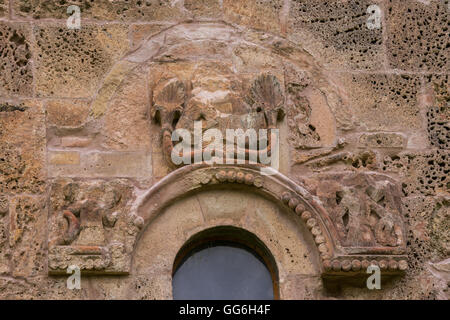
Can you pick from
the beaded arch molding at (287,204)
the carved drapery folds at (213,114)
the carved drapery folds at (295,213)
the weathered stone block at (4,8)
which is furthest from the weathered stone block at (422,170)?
the weathered stone block at (4,8)

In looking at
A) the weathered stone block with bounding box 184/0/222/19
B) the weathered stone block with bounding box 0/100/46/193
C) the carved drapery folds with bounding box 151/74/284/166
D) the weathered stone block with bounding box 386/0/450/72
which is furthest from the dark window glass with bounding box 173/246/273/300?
the weathered stone block with bounding box 386/0/450/72

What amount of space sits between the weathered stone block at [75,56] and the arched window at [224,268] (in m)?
1.20

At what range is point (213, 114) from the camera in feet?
22.7

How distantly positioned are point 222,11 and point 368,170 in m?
1.42

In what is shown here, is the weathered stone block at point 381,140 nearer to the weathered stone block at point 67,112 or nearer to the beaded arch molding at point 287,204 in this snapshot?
the beaded arch molding at point 287,204

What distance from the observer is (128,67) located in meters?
7.11

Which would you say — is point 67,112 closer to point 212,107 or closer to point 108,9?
point 108,9

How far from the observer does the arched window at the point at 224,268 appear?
677 centimetres

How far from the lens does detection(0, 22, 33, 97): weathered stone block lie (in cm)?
700

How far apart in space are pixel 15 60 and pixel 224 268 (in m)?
1.87

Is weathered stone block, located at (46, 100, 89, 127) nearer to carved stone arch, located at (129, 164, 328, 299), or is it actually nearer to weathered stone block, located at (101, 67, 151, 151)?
weathered stone block, located at (101, 67, 151, 151)

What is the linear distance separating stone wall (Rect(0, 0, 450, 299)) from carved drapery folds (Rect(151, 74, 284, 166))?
3 cm

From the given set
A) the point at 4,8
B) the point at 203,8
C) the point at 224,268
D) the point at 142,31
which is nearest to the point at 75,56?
the point at 142,31

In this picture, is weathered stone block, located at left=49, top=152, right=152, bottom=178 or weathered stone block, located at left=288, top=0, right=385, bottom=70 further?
weathered stone block, located at left=288, top=0, right=385, bottom=70
